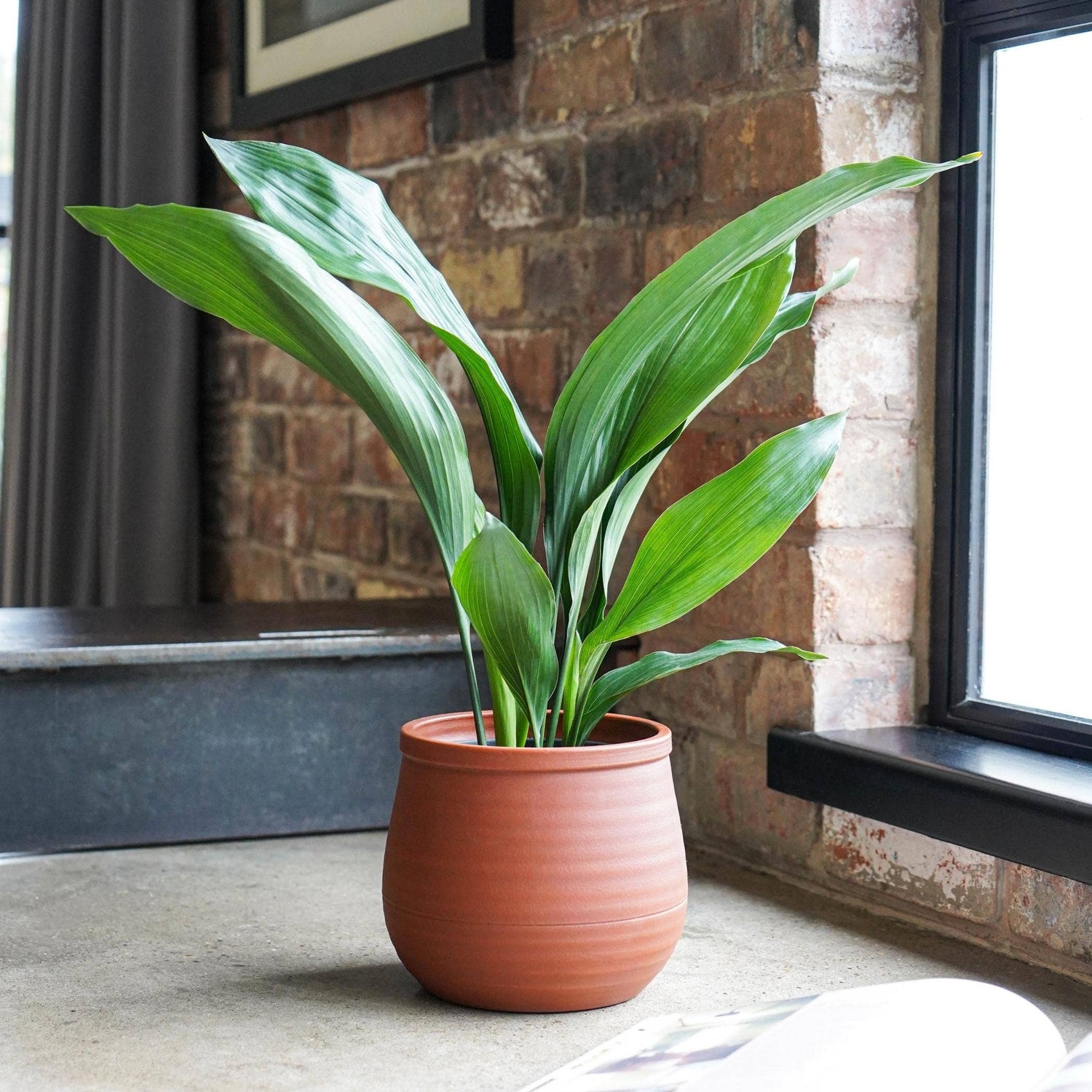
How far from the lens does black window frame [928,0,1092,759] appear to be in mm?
1361

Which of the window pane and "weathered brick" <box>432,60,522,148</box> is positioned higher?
"weathered brick" <box>432,60,522,148</box>

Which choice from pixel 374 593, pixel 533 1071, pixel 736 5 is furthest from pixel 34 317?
pixel 533 1071

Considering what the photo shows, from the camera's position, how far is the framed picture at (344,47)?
184cm

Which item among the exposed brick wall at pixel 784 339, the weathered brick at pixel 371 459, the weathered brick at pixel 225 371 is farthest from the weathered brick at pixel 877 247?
the weathered brick at pixel 225 371

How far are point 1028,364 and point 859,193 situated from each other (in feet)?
1.65

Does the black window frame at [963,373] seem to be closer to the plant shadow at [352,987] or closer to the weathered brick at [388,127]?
the plant shadow at [352,987]

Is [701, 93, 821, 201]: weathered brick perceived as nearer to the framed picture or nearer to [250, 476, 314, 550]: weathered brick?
the framed picture

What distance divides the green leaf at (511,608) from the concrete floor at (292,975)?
0.80ft

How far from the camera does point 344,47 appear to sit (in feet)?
7.13

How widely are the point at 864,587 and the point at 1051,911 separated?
0.35m

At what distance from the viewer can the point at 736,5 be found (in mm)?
1454

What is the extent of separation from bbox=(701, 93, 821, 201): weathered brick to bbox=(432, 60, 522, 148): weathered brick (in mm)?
409

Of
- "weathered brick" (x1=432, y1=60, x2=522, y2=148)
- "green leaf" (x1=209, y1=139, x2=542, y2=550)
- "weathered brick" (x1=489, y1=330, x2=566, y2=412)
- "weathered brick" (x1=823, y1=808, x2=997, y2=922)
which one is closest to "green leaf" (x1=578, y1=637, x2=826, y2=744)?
"green leaf" (x1=209, y1=139, x2=542, y2=550)

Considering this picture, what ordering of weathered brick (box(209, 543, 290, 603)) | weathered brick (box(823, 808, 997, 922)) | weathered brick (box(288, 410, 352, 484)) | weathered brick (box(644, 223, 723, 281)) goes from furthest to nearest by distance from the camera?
weathered brick (box(209, 543, 290, 603)) → weathered brick (box(288, 410, 352, 484)) → weathered brick (box(644, 223, 723, 281)) → weathered brick (box(823, 808, 997, 922))
